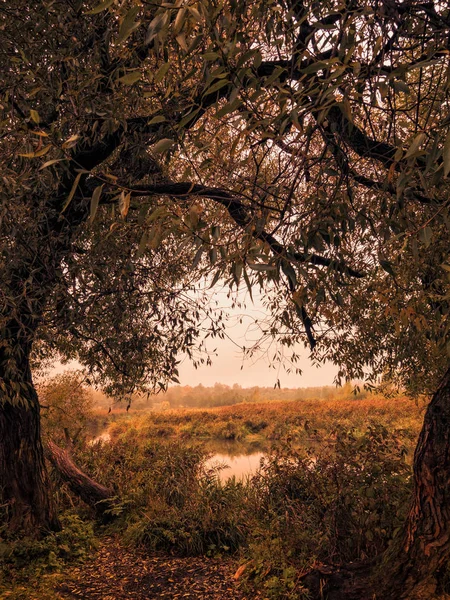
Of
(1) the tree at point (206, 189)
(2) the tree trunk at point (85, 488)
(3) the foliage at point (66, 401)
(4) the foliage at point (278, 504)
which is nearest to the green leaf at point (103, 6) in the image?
(1) the tree at point (206, 189)

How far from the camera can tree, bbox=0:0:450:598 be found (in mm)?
3303

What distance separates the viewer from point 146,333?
768 centimetres

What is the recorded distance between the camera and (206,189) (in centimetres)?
442

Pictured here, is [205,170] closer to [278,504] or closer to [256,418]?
[278,504]

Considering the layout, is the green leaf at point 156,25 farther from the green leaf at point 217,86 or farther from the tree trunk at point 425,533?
the tree trunk at point 425,533

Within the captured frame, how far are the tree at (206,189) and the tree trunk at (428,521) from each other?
0.06 ft

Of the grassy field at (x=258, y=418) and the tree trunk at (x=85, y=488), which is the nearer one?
the tree trunk at (x=85, y=488)

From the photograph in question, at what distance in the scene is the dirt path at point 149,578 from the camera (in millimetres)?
7102

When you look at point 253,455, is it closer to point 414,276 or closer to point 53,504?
point 53,504

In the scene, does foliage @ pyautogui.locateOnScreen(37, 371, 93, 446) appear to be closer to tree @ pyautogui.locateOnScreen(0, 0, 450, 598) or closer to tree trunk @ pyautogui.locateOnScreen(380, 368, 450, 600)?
tree @ pyautogui.locateOnScreen(0, 0, 450, 598)

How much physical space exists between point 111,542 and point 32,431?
8.64ft

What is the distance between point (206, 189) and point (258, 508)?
6.54 m

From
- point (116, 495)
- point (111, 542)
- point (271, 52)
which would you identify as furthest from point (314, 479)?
point (271, 52)

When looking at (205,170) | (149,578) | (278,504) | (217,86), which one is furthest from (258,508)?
(217,86)
